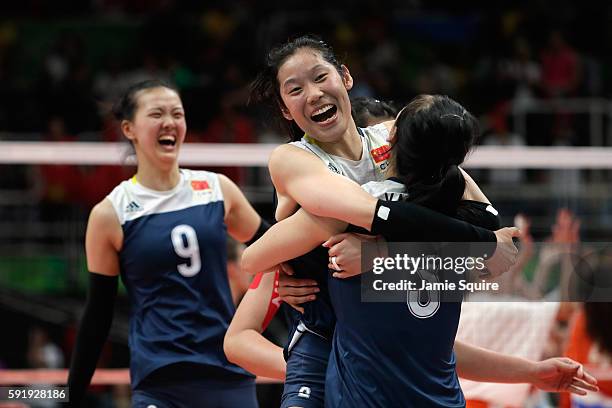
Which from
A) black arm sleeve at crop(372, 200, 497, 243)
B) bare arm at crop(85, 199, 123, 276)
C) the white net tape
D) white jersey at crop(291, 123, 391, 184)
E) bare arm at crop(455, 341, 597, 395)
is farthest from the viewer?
the white net tape

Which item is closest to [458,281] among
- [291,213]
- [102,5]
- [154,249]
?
[291,213]

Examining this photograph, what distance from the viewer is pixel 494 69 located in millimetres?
13375

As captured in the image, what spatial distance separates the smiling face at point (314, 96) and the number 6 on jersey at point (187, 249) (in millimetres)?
1365

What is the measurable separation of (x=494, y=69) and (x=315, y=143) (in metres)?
10.4

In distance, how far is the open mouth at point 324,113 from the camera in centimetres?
333

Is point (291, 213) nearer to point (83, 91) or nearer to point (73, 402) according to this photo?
point (73, 402)

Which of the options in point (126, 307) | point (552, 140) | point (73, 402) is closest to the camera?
point (73, 402)

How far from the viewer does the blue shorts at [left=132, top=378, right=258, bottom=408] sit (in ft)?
14.4

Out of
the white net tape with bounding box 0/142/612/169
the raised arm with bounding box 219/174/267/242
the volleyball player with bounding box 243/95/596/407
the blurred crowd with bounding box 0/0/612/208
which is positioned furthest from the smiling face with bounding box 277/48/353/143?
the blurred crowd with bounding box 0/0/612/208

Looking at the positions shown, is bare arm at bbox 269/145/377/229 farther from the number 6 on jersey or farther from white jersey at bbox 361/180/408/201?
the number 6 on jersey

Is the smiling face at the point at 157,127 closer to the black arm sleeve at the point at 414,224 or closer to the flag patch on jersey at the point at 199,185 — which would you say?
the flag patch on jersey at the point at 199,185

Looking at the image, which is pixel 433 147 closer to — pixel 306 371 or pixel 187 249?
pixel 306 371

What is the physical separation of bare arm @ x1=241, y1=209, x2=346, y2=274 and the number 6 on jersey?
4.67 feet

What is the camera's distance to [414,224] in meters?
2.91
